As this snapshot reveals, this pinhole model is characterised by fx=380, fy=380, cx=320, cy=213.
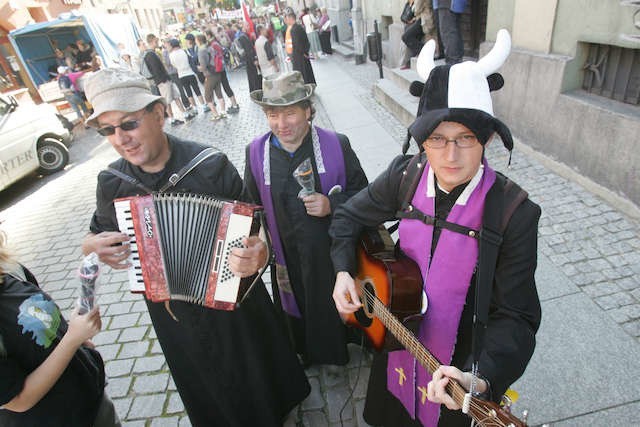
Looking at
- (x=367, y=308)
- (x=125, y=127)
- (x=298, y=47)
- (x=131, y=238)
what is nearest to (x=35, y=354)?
(x=131, y=238)

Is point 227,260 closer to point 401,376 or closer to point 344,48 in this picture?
point 401,376

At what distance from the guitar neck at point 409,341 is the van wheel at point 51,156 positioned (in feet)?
31.1

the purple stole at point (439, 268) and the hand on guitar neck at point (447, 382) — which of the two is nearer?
the hand on guitar neck at point (447, 382)

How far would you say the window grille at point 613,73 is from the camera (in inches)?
157

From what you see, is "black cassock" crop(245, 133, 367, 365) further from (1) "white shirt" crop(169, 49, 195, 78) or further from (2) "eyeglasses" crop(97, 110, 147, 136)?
(1) "white shirt" crop(169, 49, 195, 78)

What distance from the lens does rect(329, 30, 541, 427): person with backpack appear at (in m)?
1.37

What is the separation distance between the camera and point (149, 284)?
1944 mm

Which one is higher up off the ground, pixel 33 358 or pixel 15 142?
pixel 33 358

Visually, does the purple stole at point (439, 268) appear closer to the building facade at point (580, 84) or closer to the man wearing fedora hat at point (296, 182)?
the man wearing fedora hat at point (296, 182)

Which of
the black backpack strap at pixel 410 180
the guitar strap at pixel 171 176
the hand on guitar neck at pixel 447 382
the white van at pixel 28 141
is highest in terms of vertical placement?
the guitar strap at pixel 171 176

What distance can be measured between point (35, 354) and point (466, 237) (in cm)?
183

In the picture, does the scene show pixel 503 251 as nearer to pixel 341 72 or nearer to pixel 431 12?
pixel 431 12

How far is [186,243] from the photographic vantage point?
→ 195cm

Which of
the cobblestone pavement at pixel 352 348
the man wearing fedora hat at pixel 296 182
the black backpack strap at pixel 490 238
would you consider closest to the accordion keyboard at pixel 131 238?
the cobblestone pavement at pixel 352 348
